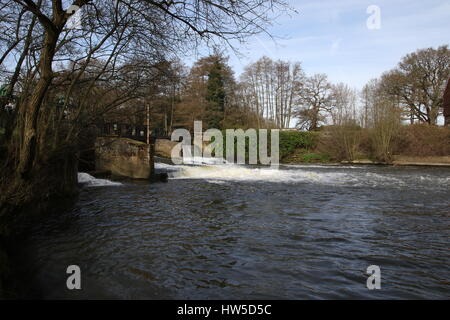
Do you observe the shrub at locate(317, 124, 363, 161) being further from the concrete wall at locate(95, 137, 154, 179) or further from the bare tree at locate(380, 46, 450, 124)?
the concrete wall at locate(95, 137, 154, 179)

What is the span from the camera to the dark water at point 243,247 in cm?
437

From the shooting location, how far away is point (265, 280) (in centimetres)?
457

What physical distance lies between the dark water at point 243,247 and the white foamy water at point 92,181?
8.68 ft

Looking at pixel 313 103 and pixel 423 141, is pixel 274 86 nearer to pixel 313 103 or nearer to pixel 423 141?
pixel 313 103

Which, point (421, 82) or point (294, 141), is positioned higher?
point (421, 82)

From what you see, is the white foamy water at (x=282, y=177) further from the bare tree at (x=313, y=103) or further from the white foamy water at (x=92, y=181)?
the bare tree at (x=313, y=103)

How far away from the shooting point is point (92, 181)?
45.3ft

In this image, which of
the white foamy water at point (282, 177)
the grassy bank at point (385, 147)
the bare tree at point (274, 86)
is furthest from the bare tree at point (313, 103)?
the white foamy water at point (282, 177)

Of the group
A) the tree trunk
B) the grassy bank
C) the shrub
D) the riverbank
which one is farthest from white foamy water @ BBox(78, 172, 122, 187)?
the grassy bank

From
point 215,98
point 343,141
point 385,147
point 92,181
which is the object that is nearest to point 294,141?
point 343,141

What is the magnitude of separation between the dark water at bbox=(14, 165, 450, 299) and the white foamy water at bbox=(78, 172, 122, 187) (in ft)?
8.68

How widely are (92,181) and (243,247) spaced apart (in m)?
9.72

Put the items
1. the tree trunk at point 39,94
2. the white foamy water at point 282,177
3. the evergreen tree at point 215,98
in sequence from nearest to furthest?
the tree trunk at point 39,94 → the white foamy water at point 282,177 → the evergreen tree at point 215,98
